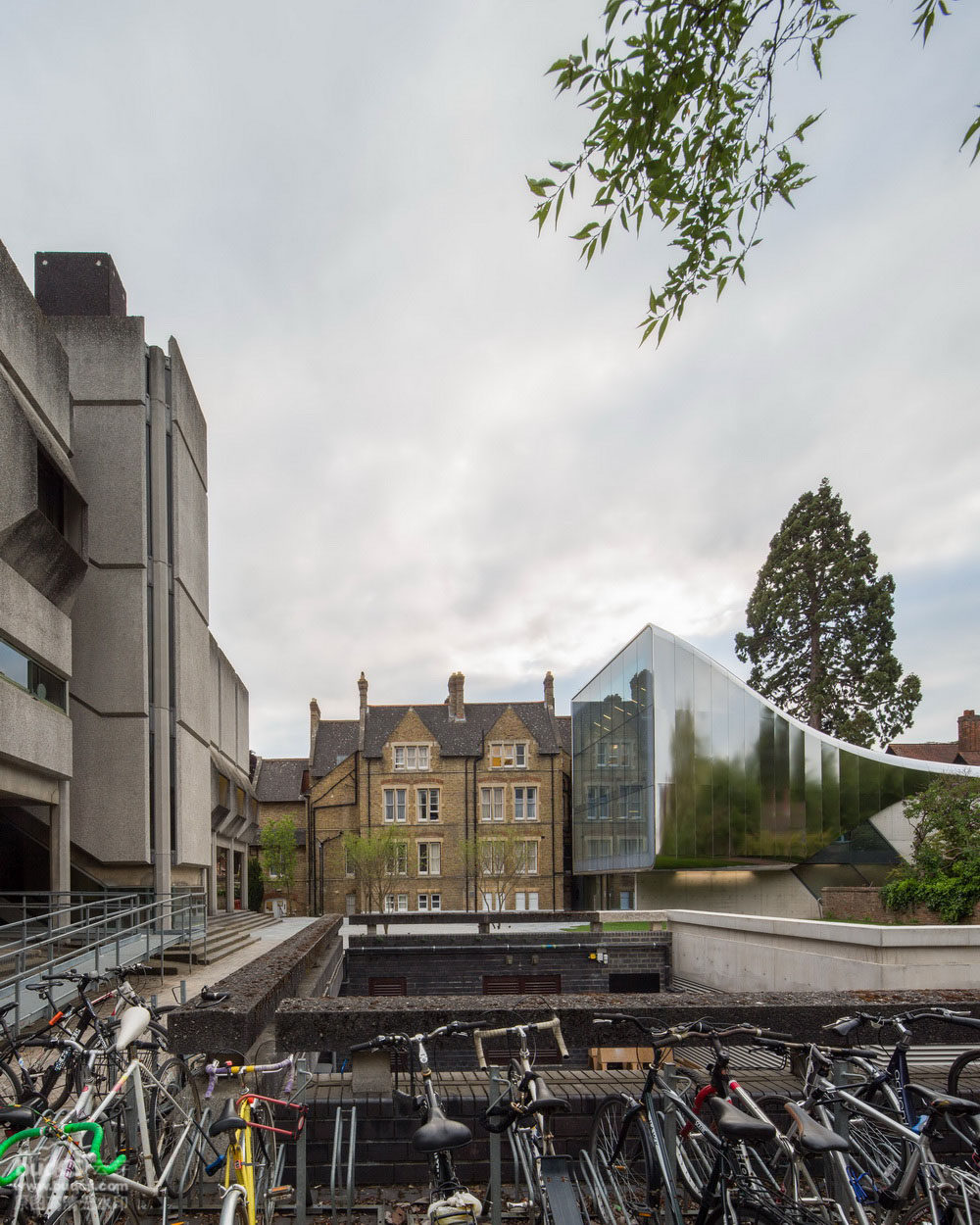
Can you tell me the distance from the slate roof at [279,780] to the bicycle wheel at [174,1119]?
149 ft

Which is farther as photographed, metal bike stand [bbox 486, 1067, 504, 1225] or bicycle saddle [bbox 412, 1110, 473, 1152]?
metal bike stand [bbox 486, 1067, 504, 1225]

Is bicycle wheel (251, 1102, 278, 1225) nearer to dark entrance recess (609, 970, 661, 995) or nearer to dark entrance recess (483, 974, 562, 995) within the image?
dark entrance recess (483, 974, 562, 995)

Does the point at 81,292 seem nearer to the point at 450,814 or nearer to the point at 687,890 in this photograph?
the point at 687,890

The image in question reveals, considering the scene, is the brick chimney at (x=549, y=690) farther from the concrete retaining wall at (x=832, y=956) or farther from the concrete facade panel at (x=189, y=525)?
the concrete retaining wall at (x=832, y=956)

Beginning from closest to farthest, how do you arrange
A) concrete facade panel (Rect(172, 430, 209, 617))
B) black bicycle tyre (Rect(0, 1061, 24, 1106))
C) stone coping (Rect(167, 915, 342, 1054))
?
stone coping (Rect(167, 915, 342, 1054)), black bicycle tyre (Rect(0, 1061, 24, 1106)), concrete facade panel (Rect(172, 430, 209, 617))

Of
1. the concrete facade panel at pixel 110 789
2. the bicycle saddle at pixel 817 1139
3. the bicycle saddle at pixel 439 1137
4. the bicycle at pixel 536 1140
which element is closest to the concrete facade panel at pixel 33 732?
the concrete facade panel at pixel 110 789

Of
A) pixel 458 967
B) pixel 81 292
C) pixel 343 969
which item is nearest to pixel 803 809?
pixel 458 967

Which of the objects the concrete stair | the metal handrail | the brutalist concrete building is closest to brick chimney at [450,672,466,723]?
the concrete stair

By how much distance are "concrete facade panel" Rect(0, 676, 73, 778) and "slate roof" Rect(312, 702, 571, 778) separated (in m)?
28.2

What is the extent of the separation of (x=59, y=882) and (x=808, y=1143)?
17785 millimetres

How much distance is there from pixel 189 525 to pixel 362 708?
2397 cm

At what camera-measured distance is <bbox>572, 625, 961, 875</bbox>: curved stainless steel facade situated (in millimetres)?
28547

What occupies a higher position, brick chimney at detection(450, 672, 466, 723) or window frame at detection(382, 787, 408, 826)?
brick chimney at detection(450, 672, 466, 723)

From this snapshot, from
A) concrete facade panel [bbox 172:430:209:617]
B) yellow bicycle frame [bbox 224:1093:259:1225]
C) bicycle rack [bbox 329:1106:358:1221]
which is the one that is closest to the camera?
yellow bicycle frame [bbox 224:1093:259:1225]
